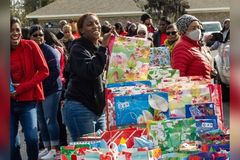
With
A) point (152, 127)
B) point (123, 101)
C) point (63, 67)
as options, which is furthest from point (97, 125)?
point (63, 67)

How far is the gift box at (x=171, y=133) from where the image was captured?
11.4 feet

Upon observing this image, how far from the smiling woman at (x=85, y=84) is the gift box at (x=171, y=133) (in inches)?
43.4

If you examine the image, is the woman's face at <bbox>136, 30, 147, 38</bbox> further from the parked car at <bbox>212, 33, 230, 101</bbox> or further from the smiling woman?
the smiling woman

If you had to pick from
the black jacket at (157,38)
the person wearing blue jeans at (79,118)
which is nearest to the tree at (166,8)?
the black jacket at (157,38)

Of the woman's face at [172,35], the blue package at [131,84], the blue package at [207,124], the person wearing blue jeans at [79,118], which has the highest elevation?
the woman's face at [172,35]

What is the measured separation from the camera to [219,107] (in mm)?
4188

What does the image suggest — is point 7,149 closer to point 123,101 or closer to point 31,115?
point 123,101

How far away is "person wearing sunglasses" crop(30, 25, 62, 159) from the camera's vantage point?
6.97m

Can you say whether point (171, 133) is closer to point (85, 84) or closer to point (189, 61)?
point (85, 84)

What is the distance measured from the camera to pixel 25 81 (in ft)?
18.9

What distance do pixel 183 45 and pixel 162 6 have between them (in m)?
42.5

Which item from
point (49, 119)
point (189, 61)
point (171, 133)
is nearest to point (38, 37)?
point (49, 119)

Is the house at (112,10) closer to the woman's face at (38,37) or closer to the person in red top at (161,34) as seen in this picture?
the person in red top at (161,34)

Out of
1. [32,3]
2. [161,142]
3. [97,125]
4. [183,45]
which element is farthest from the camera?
[32,3]
